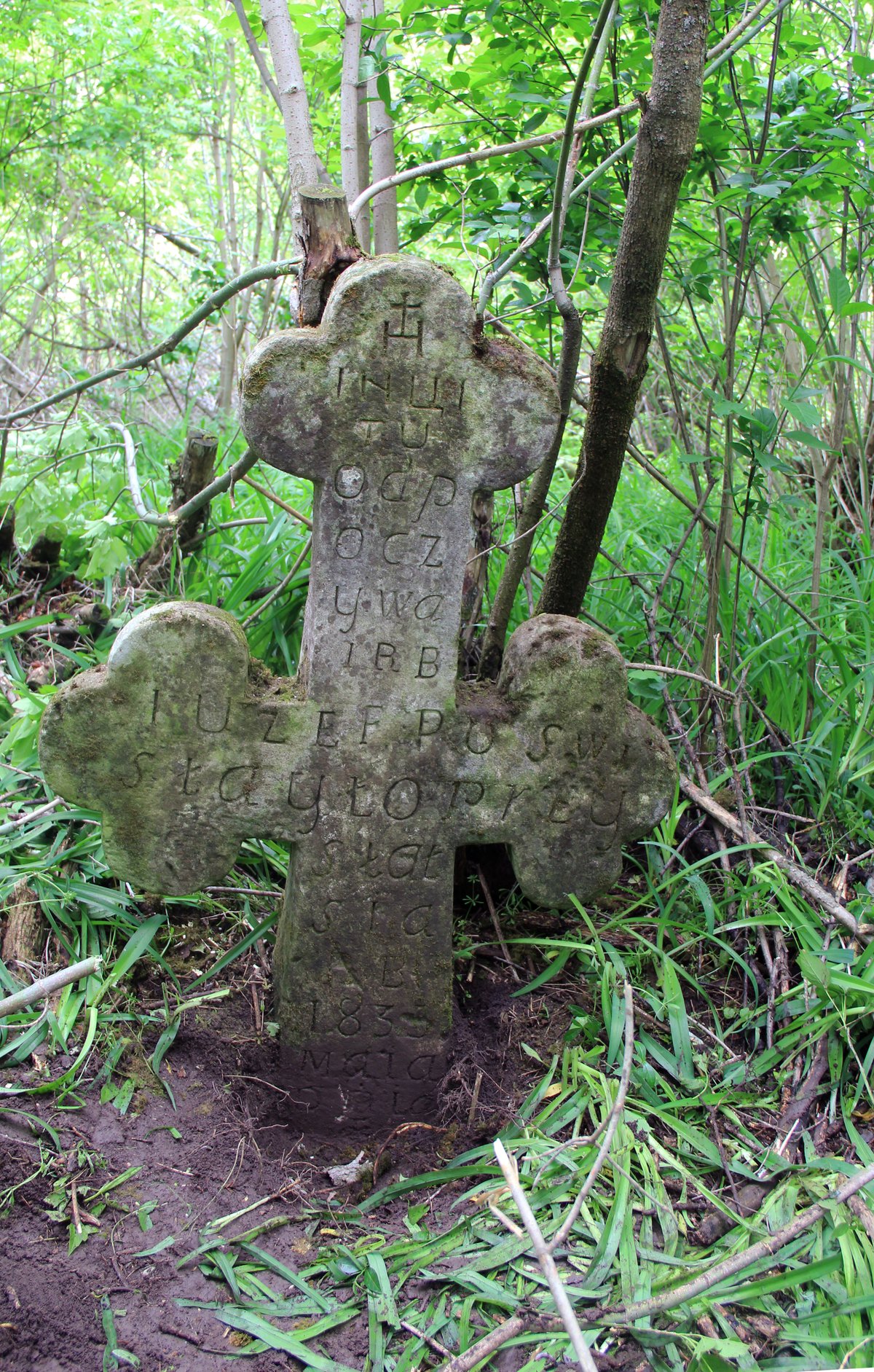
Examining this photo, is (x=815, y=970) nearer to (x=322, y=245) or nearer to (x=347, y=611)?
(x=347, y=611)

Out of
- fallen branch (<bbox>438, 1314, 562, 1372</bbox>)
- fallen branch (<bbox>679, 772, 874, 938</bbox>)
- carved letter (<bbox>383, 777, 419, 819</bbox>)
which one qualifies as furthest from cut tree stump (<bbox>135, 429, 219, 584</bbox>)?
fallen branch (<bbox>438, 1314, 562, 1372</bbox>)

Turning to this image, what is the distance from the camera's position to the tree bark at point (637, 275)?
198 centimetres

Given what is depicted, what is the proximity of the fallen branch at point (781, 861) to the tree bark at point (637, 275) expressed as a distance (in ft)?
1.98

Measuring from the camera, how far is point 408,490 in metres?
1.86

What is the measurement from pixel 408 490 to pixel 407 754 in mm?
513

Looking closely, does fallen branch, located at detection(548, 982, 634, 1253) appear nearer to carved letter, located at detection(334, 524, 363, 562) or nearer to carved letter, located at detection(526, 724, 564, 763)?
carved letter, located at detection(526, 724, 564, 763)

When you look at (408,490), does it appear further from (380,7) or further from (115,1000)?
(380,7)

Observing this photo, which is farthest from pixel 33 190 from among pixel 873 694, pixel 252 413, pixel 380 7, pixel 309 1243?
pixel 309 1243

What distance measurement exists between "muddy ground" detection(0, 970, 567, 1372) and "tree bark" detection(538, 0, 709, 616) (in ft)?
3.58

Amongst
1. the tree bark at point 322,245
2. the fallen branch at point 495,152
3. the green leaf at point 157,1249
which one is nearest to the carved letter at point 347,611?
the tree bark at point 322,245

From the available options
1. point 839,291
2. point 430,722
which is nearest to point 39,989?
point 430,722

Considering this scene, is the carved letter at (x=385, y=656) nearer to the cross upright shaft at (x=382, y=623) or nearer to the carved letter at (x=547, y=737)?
the cross upright shaft at (x=382, y=623)

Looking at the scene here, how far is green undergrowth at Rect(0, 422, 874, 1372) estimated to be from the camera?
63.0 inches

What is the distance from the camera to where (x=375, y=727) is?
194 cm
